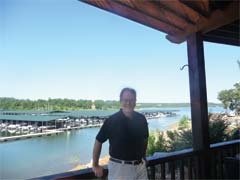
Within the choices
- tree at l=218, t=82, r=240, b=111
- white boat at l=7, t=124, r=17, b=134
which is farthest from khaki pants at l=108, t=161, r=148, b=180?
white boat at l=7, t=124, r=17, b=134

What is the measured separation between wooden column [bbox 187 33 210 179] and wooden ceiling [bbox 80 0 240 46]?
158 millimetres

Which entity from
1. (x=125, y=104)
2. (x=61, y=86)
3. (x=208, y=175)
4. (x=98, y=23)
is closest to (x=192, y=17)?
(x=125, y=104)

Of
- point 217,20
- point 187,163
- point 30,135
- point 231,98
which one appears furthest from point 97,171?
point 30,135

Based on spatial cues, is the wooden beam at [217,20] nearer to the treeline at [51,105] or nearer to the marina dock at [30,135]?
the treeline at [51,105]

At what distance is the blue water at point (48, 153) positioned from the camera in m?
6.85

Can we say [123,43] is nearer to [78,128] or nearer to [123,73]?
[123,73]

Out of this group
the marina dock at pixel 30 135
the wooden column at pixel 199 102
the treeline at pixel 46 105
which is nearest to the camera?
the wooden column at pixel 199 102

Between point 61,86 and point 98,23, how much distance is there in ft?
17.8

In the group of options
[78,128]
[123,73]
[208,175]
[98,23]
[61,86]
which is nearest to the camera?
[208,175]

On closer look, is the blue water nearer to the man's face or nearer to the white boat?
the white boat

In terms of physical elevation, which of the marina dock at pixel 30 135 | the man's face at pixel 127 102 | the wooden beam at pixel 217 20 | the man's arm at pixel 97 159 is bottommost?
the marina dock at pixel 30 135

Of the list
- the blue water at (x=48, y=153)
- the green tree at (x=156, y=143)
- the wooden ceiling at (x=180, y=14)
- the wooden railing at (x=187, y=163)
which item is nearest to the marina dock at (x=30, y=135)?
the blue water at (x=48, y=153)

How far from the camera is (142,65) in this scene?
527 inches

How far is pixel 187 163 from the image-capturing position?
269 cm
